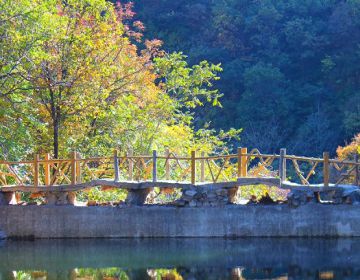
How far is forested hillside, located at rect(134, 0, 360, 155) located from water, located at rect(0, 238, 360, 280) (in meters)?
21.6

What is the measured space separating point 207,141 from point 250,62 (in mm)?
18178

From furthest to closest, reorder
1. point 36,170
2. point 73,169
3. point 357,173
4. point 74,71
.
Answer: point 74,71
point 36,170
point 73,169
point 357,173

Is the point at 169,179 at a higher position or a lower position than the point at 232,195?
higher

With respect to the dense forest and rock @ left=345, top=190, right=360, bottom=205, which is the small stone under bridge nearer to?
rock @ left=345, top=190, right=360, bottom=205

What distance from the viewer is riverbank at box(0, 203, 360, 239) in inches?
926

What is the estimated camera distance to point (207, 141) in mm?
31062

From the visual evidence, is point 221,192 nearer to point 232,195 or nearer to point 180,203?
point 232,195

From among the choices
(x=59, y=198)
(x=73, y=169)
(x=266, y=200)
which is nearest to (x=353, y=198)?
(x=266, y=200)

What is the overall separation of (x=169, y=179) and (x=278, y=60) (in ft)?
77.1

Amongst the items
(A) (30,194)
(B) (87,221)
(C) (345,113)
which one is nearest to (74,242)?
(B) (87,221)

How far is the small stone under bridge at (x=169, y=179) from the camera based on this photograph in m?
23.4

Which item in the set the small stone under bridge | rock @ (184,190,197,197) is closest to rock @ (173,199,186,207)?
the small stone under bridge

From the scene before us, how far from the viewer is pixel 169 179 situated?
83.2ft

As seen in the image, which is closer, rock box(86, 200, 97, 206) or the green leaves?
rock box(86, 200, 97, 206)
